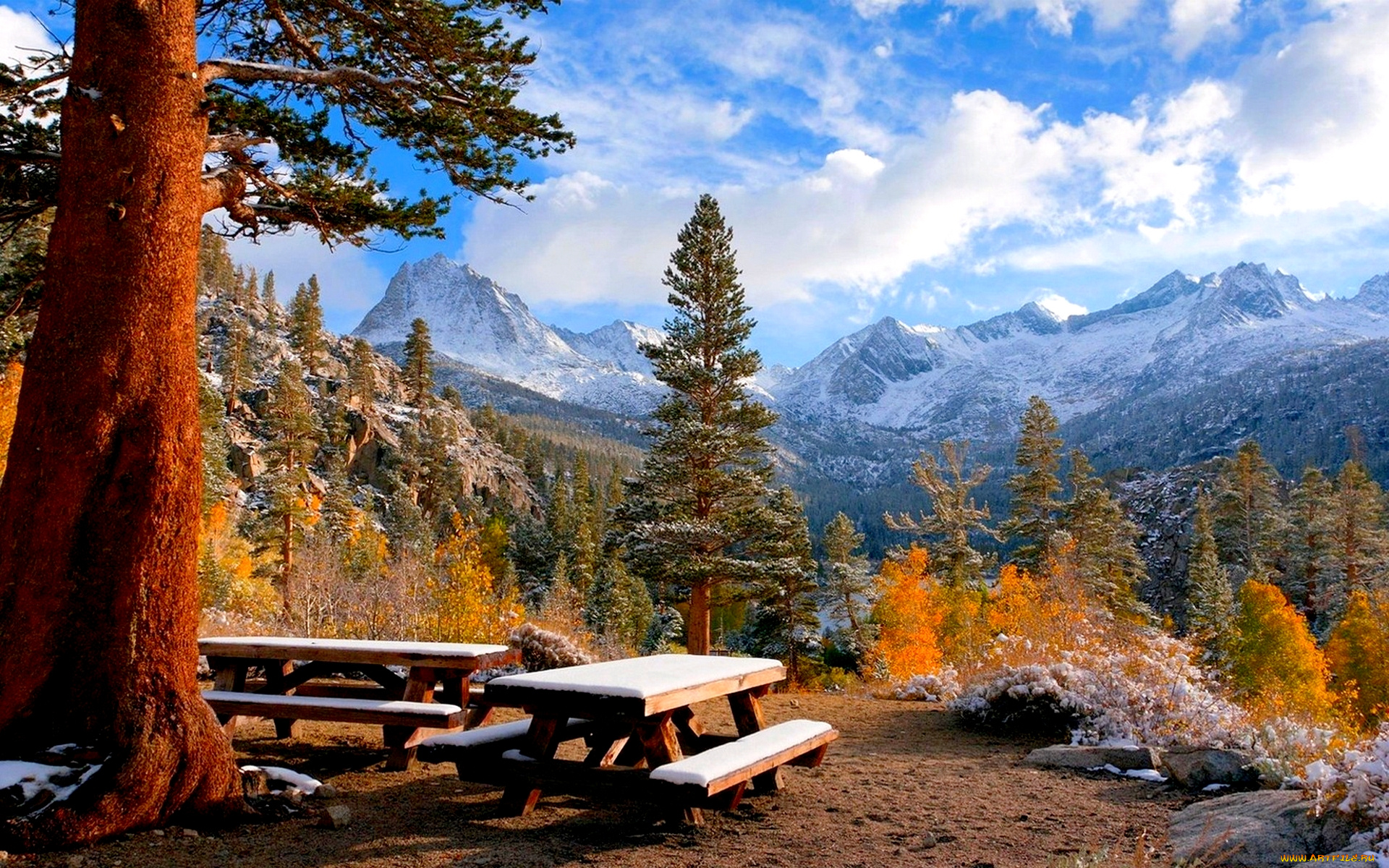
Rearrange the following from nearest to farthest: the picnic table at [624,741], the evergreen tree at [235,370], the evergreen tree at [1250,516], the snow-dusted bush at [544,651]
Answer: the picnic table at [624,741], the snow-dusted bush at [544,651], the evergreen tree at [1250,516], the evergreen tree at [235,370]

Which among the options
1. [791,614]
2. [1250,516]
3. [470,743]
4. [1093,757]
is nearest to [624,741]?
[470,743]

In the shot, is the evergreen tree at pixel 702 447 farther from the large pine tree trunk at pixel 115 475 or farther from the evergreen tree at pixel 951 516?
the evergreen tree at pixel 951 516

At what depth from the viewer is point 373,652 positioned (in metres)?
6.02

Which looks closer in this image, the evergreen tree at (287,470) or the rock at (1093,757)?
the rock at (1093,757)

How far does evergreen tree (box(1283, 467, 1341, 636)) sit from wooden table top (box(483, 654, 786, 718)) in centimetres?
4550

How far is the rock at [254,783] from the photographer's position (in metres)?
4.51

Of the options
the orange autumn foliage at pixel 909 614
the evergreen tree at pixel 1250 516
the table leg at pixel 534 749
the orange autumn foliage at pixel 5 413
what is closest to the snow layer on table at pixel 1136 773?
the table leg at pixel 534 749

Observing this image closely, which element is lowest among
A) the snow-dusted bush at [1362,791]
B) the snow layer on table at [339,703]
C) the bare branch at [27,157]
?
the snow-dusted bush at [1362,791]

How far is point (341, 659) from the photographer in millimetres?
6121

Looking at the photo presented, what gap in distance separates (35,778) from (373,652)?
2418 mm

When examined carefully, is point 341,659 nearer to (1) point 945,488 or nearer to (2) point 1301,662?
(1) point 945,488

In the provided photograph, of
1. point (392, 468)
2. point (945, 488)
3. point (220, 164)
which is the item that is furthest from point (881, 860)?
point (392, 468)

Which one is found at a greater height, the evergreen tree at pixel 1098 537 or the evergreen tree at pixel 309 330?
the evergreen tree at pixel 309 330

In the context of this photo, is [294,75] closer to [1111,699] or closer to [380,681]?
[380,681]
